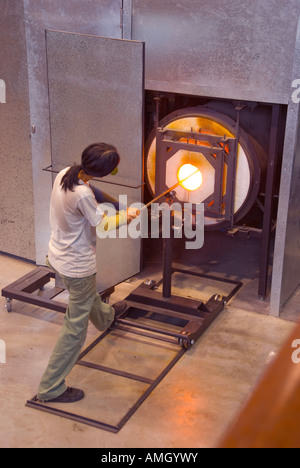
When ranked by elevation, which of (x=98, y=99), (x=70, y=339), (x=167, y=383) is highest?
(x=98, y=99)

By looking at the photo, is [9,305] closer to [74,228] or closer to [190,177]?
[74,228]

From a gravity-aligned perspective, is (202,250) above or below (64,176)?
below

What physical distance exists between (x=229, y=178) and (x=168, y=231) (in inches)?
20.4

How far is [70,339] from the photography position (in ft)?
8.93

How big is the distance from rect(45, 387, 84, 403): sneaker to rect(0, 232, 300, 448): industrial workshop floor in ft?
0.26

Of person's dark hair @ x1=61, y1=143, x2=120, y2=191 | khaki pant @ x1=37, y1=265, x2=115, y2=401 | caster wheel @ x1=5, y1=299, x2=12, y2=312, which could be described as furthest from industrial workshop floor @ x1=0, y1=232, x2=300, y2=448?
person's dark hair @ x1=61, y1=143, x2=120, y2=191

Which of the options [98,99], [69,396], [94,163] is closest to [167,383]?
[69,396]

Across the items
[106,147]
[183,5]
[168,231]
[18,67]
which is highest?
[183,5]

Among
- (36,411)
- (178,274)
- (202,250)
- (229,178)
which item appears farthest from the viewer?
(202,250)

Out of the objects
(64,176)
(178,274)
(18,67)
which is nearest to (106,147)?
(64,176)

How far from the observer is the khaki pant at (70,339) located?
273cm

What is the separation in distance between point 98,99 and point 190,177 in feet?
2.56
